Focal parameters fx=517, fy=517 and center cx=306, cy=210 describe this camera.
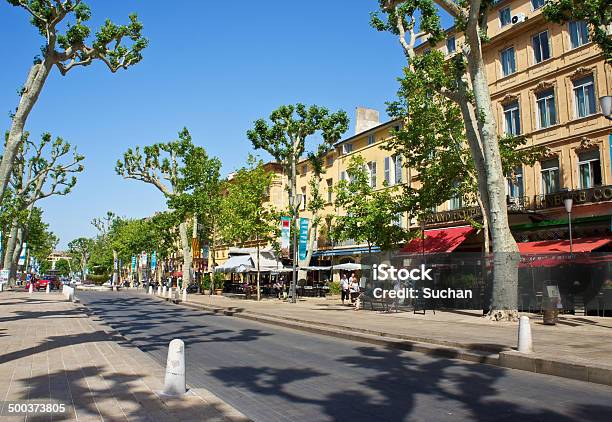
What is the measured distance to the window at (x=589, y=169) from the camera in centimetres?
2248

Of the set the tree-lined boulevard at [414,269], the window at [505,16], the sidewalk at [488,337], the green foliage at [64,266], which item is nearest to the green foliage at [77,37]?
the tree-lined boulevard at [414,269]

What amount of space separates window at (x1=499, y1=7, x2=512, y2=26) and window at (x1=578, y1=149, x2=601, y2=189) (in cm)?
918

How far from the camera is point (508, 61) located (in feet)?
90.6

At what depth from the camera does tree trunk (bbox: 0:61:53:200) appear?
14734mm

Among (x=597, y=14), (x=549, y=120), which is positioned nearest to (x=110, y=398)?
(x=597, y=14)

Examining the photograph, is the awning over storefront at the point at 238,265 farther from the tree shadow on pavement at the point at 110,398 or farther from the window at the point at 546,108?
the tree shadow on pavement at the point at 110,398

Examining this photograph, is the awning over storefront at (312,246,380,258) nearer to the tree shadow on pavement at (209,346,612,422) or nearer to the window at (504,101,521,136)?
the window at (504,101,521,136)

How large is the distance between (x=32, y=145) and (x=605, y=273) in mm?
37048

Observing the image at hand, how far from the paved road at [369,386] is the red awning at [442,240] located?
15604 millimetres

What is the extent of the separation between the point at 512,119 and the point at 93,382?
25.3m

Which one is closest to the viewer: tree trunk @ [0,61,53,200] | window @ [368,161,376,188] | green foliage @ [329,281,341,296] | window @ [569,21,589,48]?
tree trunk @ [0,61,53,200]

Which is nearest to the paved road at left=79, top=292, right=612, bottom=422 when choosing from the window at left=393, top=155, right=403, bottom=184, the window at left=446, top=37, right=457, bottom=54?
the window at left=446, top=37, right=457, bottom=54

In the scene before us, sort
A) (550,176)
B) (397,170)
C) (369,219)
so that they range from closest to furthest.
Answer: (550,176) < (369,219) < (397,170)

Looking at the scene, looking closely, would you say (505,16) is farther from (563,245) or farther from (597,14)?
(597,14)
